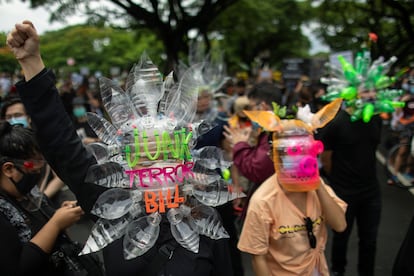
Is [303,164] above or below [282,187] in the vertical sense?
above

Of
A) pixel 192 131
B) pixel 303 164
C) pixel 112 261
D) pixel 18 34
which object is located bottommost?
pixel 112 261

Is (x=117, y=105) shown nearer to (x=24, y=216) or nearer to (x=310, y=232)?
(x=24, y=216)

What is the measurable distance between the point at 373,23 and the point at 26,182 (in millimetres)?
22581

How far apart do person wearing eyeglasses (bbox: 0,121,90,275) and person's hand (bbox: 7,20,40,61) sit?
2.37ft

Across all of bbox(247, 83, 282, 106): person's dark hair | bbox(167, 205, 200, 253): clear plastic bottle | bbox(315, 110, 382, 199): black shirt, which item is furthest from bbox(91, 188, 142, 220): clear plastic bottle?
bbox(315, 110, 382, 199): black shirt

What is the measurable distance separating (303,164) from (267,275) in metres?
0.63

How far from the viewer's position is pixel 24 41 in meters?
1.39

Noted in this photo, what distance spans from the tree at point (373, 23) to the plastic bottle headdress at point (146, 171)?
12.5 meters

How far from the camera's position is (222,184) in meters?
1.64

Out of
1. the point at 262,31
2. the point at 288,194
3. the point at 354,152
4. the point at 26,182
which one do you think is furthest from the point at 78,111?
the point at 262,31

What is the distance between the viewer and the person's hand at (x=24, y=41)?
136 centimetres

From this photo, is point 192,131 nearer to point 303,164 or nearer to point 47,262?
point 303,164


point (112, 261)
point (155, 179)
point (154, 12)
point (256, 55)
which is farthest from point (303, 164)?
point (256, 55)

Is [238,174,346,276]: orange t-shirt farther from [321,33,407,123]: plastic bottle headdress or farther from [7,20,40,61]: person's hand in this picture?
[321,33,407,123]: plastic bottle headdress
